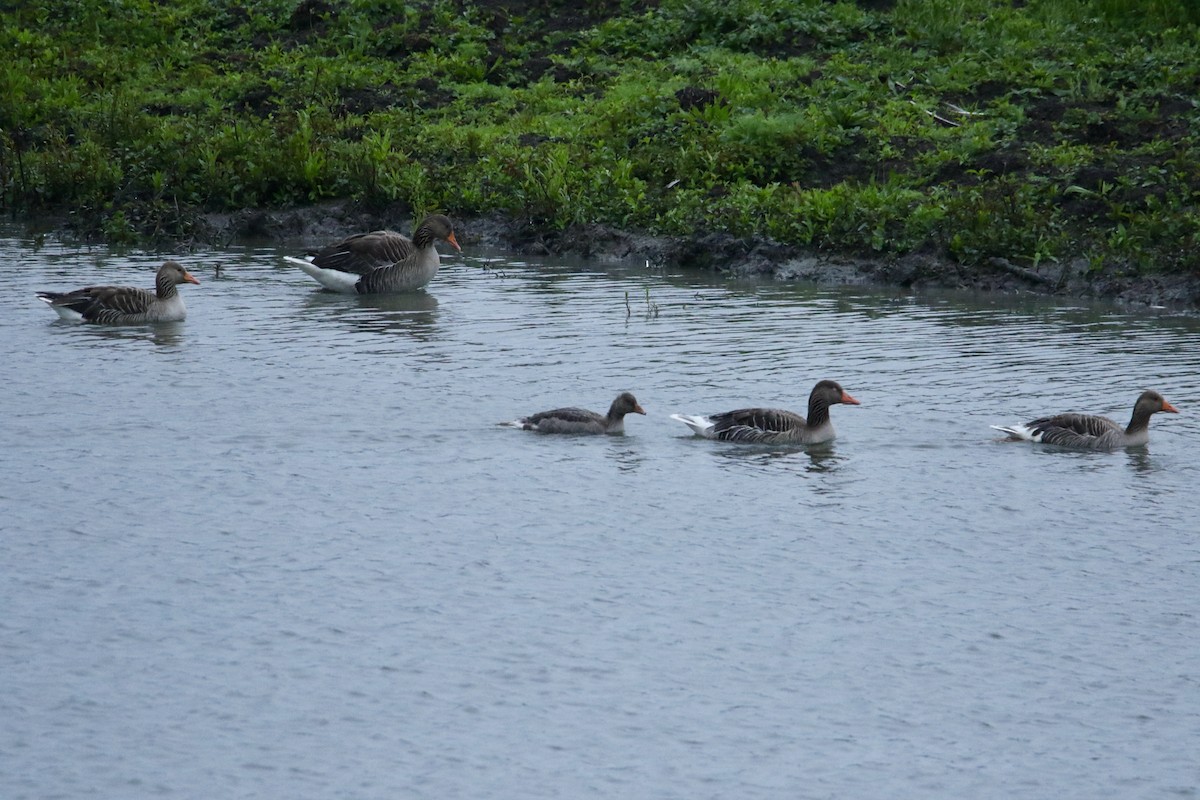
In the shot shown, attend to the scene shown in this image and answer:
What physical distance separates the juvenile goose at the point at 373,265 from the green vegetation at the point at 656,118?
3.91 metres

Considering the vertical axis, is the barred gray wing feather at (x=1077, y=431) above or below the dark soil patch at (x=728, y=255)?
below

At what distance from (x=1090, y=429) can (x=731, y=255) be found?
10.6 m

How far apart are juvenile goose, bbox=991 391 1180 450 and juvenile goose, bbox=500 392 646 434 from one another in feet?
10.1

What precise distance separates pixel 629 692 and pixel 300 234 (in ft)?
63.4

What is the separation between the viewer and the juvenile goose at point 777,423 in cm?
1387

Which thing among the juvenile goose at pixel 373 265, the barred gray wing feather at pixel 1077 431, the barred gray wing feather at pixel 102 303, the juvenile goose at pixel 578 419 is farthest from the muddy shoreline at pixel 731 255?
the juvenile goose at pixel 578 419

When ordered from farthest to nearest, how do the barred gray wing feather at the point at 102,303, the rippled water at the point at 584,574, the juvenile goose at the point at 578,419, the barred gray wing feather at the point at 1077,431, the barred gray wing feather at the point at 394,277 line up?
the barred gray wing feather at the point at 394,277 < the barred gray wing feather at the point at 102,303 < the juvenile goose at the point at 578,419 < the barred gray wing feather at the point at 1077,431 < the rippled water at the point at 584,574

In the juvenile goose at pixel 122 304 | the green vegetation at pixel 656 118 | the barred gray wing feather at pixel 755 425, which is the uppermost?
the green vegetation at pixel 656 118

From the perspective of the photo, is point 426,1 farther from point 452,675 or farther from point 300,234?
point 452,675

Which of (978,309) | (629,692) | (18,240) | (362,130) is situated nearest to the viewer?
(629,692)

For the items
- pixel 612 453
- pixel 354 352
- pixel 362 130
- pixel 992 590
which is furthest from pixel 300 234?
pixel 992 590

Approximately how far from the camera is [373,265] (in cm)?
2200

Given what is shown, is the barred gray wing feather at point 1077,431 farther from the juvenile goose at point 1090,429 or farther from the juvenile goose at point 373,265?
the juvenile goose at point 373,265

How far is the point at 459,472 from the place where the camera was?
42.5 ft
